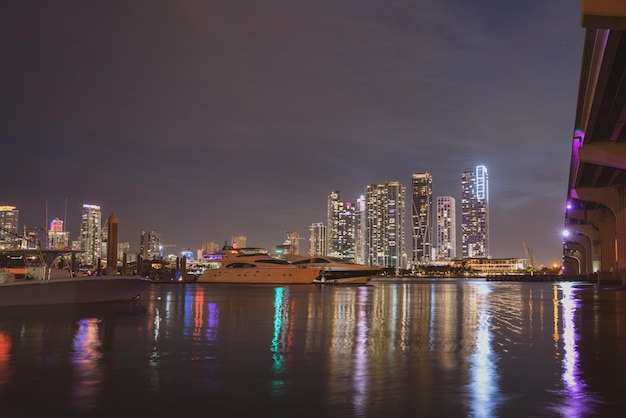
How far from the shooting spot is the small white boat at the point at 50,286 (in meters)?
26.5

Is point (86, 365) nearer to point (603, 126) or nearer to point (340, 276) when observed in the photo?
point (603, 126)

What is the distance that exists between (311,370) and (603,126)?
34.1 meters

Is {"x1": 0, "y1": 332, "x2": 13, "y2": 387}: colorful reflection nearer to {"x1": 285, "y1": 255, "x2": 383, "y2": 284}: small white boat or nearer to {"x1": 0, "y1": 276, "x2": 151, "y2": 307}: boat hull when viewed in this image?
{"x1": 0, "y1": 276, "x2": 151, "y2": 307}: boat hull

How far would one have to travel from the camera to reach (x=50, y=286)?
27047 millimetres

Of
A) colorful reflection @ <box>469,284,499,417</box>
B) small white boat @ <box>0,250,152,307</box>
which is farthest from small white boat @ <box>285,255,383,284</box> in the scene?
colorful reflection @ <box>469,284,499,417</box>

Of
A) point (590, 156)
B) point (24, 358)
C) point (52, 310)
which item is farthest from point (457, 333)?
point (590, 156)

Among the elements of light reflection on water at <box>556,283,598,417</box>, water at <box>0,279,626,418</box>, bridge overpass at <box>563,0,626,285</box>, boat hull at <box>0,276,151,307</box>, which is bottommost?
water at <box>0,279,626,418</box>

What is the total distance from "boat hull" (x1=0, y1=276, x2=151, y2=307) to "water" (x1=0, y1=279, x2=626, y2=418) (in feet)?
27.7

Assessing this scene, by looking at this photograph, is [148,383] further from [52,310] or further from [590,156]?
[590,156]

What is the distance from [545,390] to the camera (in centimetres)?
863

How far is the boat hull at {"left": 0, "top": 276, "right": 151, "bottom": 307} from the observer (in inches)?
1041

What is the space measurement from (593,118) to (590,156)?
8561 millimetres

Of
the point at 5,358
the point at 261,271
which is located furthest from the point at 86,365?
the point at 261,271

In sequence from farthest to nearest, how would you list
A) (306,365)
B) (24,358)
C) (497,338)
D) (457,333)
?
(457,333)
(497,338)
(24,358)
(306,365)
